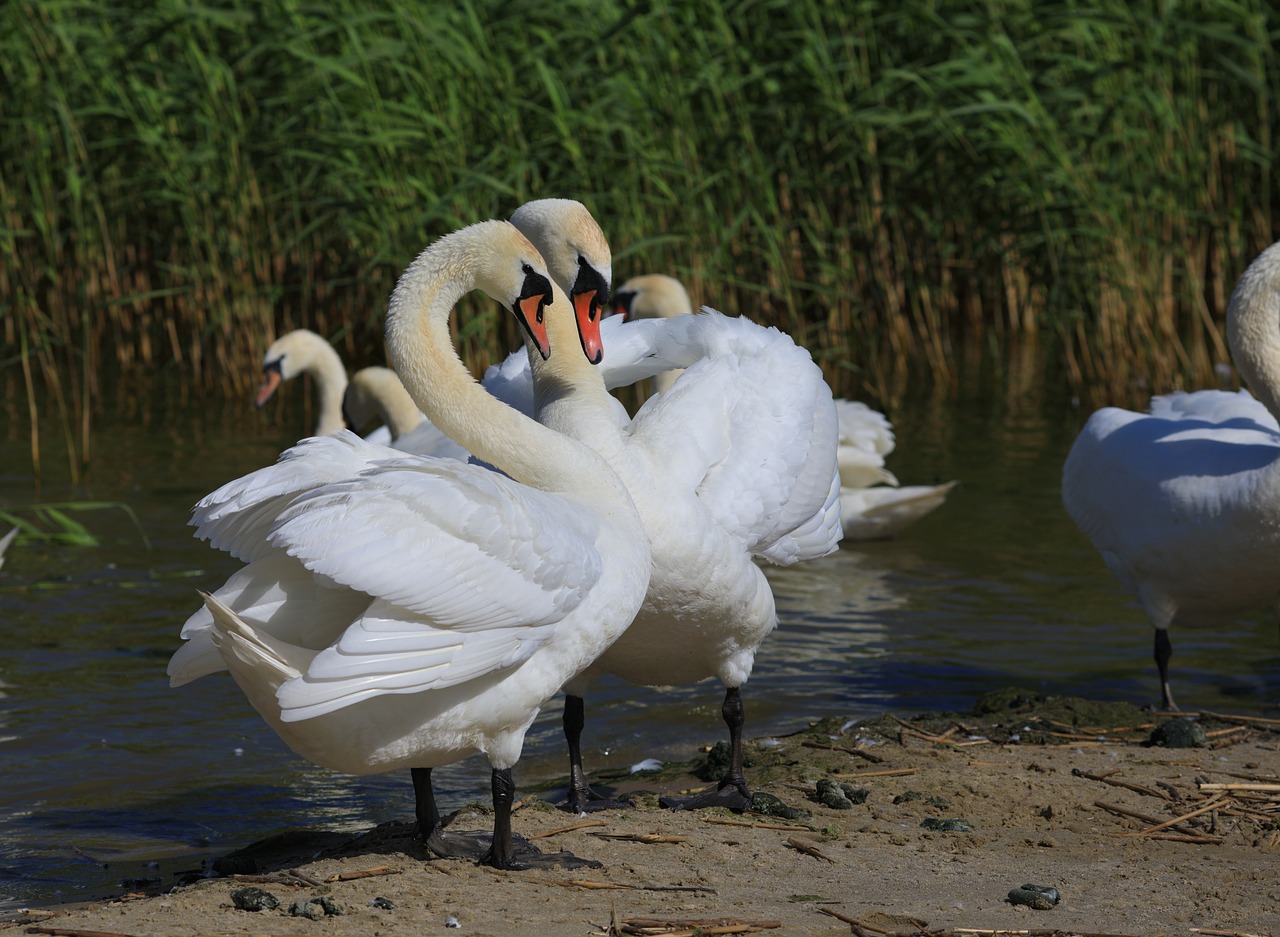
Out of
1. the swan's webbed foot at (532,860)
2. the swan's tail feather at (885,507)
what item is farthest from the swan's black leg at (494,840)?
the swan's tail feather at (885,507)

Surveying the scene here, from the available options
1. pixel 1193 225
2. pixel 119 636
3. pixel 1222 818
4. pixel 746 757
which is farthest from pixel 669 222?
pixel 1222 818

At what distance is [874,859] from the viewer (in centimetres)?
377

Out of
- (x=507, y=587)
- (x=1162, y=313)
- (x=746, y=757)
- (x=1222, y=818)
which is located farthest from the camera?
(x=1162, y=313)

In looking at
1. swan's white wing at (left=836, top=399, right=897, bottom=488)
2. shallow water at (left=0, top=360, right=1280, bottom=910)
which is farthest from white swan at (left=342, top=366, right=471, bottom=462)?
swan's white wing at (left=836, top=399, right=897, bottom=488)

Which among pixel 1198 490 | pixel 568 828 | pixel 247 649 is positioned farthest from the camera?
pixel 1198 490

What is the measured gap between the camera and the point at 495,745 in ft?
11.8

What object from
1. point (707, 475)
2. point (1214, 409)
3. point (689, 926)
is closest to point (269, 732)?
point (707, 475)

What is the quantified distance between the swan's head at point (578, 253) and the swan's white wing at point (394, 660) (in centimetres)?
116

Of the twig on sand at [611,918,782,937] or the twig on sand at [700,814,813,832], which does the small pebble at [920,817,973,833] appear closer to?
the twig on sand at [700,814,813,832]

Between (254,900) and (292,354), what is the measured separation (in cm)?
658

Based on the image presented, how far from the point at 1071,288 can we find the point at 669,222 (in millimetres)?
2337

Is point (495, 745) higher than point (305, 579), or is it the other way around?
point (305, 579)

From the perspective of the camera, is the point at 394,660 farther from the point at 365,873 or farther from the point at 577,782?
the point at 577,782

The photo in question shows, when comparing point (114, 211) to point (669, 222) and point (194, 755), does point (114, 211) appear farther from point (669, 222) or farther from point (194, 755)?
point (194, 755)
